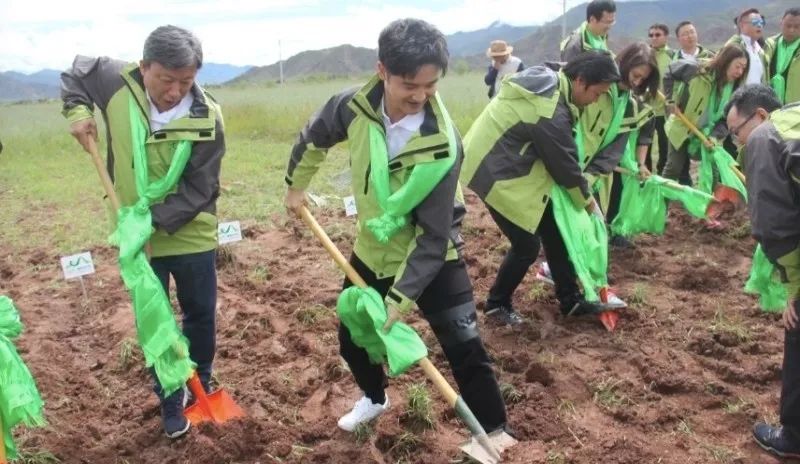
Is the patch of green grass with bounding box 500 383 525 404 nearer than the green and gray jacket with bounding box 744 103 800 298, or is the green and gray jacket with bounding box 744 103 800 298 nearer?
the green and gray jacket with bounding box 744 103 800 298

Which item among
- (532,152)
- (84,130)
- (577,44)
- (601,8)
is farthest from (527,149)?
(601,8)

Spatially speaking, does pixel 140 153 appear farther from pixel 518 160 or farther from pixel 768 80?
pixel 768 80

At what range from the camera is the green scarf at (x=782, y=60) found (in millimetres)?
6648

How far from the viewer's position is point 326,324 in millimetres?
4598

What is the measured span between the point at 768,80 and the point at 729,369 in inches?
165

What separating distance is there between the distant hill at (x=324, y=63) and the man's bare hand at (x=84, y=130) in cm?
4395

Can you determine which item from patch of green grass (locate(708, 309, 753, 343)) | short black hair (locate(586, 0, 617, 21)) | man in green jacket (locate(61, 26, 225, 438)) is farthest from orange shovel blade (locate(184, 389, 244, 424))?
short black hair (locate(586, 0, 617, 21))

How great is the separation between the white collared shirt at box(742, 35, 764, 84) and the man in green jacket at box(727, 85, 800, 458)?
4.28m

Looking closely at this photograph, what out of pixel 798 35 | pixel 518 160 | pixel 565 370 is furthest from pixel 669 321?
pixel 798 35

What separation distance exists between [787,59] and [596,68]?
4019mm

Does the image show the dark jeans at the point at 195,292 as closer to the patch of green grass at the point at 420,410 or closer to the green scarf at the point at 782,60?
the patch of green grass at the point at 420,410

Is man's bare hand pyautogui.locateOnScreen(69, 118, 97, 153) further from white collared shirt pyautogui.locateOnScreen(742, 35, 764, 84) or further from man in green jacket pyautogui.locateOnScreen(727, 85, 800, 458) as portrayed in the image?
white collared shirt pyautogui.locateOnScreen(742, 35, 764, 84)

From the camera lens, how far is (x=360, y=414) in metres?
3.36

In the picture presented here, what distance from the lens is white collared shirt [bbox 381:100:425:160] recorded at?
104 inches
